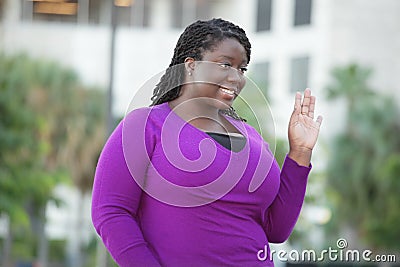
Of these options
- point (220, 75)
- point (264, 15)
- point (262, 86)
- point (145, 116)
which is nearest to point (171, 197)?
point (145, 116)

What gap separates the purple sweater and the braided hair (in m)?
0.10

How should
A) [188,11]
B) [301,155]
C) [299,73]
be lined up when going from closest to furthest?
1. [301,155]
2. [188,11]
3. [299,73]

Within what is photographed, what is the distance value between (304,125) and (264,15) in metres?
40.9

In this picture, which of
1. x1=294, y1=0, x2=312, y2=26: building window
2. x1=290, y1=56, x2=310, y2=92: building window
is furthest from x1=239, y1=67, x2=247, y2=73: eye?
x1=294, y1=0, x2=312, y2=26: building window

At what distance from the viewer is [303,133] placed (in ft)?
8.09

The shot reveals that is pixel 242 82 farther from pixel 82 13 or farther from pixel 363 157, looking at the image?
pixel 82 13

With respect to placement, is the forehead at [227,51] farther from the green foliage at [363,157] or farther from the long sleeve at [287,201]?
the green foliage at [363,157]

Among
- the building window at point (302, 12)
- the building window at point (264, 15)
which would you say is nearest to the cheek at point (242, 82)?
the building window at point (302, 12)

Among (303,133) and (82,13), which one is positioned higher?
(303,133)

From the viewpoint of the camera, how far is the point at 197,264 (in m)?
2.28

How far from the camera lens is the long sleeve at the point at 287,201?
246 cm

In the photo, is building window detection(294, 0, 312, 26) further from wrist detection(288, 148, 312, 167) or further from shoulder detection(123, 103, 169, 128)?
shoulder detection(123, 103, 169, 128)

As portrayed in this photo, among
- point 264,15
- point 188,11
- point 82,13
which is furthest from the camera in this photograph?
point 264,15

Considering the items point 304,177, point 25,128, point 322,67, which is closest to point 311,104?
point 304,177
